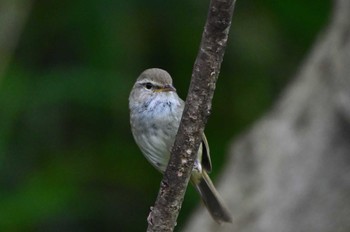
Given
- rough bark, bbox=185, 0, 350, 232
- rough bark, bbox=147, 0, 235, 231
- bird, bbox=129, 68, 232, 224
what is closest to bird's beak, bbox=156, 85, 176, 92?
bird, bbox=129, 68, 232, 224

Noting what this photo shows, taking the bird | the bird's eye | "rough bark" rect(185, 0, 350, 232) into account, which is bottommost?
"rough bark" rect(185, 0, 350, 232)

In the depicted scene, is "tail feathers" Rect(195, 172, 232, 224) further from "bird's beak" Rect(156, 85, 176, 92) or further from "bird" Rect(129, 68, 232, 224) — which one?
"bird's beak" Rect(156, 85, 176, 92)

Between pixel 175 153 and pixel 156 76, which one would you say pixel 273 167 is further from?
pixel 175 153

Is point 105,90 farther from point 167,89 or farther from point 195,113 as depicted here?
point 195,113

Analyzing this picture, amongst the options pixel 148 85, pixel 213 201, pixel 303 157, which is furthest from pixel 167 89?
pixel 303 157

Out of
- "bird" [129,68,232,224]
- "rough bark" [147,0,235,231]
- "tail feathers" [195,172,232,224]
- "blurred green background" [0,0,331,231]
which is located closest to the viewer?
"rough bark" [147,0,235,231]

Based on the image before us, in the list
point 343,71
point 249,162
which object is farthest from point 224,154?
point 343,71

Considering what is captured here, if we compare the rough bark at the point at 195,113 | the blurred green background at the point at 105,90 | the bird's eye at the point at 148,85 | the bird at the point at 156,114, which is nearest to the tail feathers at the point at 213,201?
the bird at the point at 156,114
